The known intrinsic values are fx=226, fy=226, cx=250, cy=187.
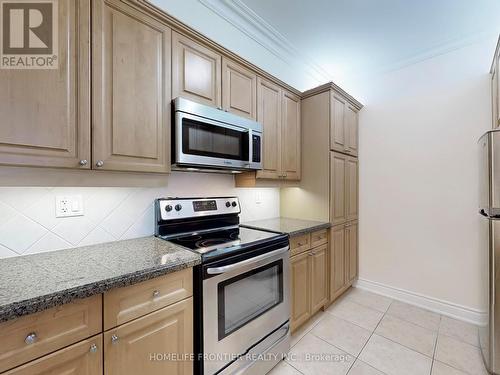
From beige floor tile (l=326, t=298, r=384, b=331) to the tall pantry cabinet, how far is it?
144 mm

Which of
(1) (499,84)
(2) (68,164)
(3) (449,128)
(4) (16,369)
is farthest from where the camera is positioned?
(3) (449,128)

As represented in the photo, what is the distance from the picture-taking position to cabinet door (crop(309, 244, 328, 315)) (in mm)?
2066

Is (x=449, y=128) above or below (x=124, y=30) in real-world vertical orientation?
below

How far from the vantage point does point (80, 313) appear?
849 millimetres

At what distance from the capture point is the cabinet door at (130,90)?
1.14 metres

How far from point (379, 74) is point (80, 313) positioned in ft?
11.4

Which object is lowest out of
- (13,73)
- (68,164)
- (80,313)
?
(80,313)

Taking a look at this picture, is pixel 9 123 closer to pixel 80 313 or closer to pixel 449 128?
pixel 80 313

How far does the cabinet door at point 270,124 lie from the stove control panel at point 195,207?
1.22 feet

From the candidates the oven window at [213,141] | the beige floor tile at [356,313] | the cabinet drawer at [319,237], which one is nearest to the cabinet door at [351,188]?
the cabinet drawer at [319,237]

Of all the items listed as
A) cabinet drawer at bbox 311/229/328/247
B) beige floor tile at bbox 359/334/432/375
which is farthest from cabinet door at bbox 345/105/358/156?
beige floor tile at bbox 359/334/432/375

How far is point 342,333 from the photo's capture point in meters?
2.01

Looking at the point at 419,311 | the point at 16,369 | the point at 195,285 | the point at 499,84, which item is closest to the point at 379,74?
the point at 499,84

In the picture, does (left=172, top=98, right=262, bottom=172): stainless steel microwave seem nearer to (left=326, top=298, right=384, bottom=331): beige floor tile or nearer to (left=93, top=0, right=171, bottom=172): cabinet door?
(left=93, top=0, right=171, bottom=172): cabinet door
